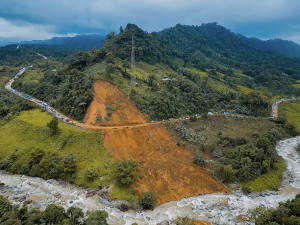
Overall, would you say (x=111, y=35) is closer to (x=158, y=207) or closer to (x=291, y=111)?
(x=158, y=207)

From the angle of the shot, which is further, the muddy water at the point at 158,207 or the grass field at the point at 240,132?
the grass field at the point at 240,132

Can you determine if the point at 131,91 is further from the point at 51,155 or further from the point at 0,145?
the point at 0,145

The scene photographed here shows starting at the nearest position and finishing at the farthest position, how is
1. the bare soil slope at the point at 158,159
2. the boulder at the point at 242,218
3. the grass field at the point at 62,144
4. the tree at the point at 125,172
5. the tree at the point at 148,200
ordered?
the boulder at the point at 242,218, the tree at the point at 148,200, the tree at the point at 125,172, the bare soil slope at the point at 158,159, the grass field at the point at 62,144

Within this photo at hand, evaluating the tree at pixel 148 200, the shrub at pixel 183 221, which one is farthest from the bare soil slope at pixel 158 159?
the shrub at pixel 183 221

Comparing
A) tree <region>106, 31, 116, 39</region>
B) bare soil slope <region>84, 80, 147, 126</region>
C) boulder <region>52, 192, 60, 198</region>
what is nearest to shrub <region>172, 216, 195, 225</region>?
boulder <region>52, 192, 60, 198</region>

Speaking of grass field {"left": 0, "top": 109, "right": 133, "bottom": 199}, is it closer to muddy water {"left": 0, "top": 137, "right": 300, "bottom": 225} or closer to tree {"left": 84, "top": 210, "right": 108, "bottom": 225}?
muddy water {"left": 0, "top": 137, "right": 300, "bottom": 225}

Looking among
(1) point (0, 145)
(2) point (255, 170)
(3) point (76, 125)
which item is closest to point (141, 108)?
(3) point (76, 125)

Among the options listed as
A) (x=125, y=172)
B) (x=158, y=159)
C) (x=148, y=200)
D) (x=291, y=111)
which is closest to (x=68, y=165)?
(x=125, y=172)

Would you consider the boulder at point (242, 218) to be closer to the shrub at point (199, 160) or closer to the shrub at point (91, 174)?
the shrub at point (199, 160)
